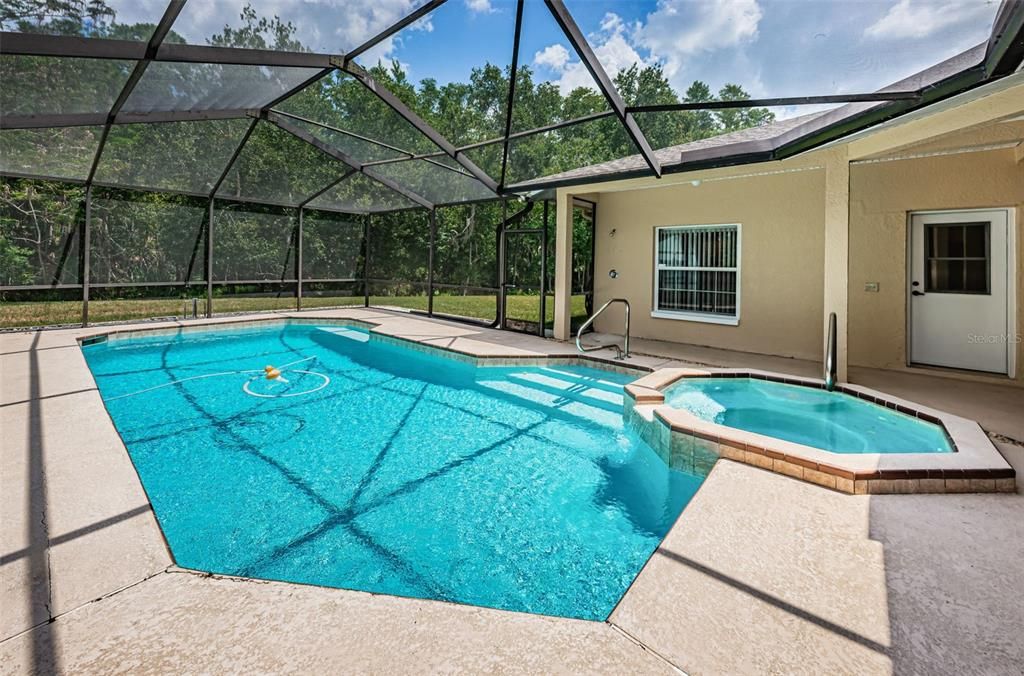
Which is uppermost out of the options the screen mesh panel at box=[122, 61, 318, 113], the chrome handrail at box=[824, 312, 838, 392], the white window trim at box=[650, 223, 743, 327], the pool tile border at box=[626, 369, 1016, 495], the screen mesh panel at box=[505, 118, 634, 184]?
the screen mesh panel at box=[122, 61, 318, 113]

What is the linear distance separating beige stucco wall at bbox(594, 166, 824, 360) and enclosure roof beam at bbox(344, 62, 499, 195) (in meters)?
2.78

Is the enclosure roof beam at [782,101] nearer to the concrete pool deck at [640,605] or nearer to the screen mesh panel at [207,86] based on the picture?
the concrete pool deck at [640,605]

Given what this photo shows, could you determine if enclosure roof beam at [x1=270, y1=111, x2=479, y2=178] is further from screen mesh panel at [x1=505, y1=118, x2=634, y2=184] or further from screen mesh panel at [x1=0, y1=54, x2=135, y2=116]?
screen mesh panel at [x1=0, y1=54, x2=135, y2=116]

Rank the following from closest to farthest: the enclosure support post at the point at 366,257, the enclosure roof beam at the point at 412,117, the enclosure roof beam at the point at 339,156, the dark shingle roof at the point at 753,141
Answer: the dark shingle roof at the point at 753,141 < the enclosure roof beam at the point at 412,117 < the enclosure roof beam at the point at 339,156 < the enclosure support post at the point at 366,257

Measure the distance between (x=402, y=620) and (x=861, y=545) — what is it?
7.13ft

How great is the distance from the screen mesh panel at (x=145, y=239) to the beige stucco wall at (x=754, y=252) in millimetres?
9311

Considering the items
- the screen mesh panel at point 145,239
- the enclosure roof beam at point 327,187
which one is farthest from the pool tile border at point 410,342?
the enclosure roof beam at point 327,187

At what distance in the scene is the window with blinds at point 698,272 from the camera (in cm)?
772

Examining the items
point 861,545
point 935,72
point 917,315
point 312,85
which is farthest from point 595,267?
point 861,545

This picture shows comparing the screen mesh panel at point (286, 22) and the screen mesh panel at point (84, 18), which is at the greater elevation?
the screen mesh panel at point (286, 22)

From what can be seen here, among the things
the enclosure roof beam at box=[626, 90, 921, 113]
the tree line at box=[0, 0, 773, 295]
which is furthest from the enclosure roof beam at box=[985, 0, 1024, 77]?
the tree line at box=[0, 0, 773, 295]

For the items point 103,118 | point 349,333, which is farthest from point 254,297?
point 103,118

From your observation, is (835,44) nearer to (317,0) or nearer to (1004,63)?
(1004,63)

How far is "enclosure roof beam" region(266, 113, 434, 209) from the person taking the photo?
8.13 metres
